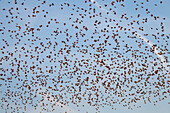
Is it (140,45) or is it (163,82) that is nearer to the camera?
(140,45)

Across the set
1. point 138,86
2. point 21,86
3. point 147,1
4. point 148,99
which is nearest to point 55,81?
point 21,86

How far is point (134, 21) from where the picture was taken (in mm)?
21797

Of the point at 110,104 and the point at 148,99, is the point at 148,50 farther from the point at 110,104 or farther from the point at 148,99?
the point at 110,104

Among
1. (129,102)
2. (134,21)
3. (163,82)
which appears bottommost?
(129,102)

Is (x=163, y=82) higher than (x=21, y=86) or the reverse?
higher

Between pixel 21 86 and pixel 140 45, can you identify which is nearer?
pixel 140 45

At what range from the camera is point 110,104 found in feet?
103

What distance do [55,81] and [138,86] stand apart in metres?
9.93

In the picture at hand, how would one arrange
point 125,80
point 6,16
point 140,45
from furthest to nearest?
point 125,80, point 140,45, point 6,16

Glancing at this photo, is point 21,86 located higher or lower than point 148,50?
lower

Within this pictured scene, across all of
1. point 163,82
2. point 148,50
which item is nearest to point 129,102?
point 163,82

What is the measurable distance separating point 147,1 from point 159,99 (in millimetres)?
14396

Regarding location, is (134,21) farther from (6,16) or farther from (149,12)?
(6,16)

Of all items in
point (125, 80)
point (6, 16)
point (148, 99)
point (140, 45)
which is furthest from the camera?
point (148, 99)
